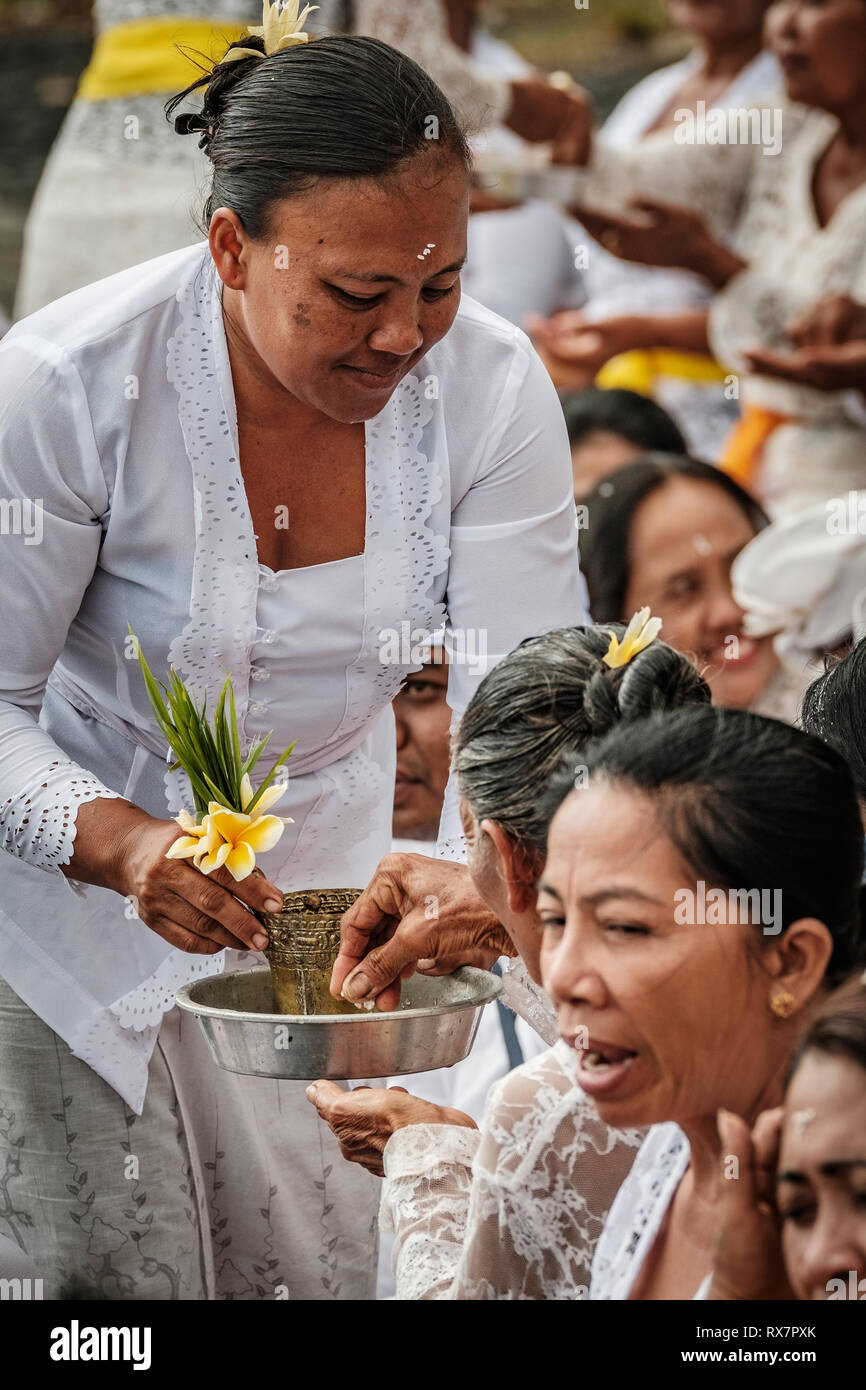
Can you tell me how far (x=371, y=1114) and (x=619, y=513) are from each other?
2.00m

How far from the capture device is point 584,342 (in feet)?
15.5

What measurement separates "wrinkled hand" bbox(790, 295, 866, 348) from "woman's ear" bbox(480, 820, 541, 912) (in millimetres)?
2600

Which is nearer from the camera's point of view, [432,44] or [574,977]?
[574,977]

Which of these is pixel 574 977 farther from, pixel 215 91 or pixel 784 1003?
pixel 215 91

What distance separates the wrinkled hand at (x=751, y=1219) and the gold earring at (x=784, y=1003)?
20 cm

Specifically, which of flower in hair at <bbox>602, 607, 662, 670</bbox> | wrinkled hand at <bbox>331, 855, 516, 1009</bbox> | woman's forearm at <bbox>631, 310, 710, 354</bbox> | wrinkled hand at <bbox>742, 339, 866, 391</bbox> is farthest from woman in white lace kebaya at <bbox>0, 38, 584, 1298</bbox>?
woman's forearm at <bbox>631, 310, 710, 354</bbox>

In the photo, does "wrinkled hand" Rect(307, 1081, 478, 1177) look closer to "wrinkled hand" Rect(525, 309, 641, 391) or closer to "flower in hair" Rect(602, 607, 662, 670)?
"flower in hair" Rect(602, 607, 662, 670)

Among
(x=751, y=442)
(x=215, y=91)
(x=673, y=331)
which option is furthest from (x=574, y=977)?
(x=673, y=331)

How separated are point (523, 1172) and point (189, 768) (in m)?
0.59

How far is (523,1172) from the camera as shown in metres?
1.92

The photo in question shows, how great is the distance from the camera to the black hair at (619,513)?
153 inches
